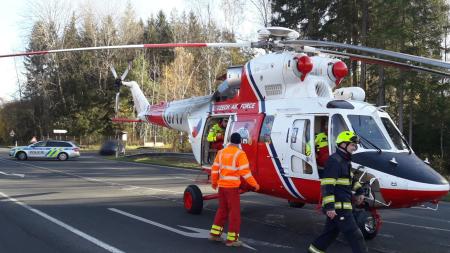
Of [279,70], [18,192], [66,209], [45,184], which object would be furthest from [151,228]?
[45,184]

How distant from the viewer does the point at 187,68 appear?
179 feet

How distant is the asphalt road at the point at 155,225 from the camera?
7.70 metres

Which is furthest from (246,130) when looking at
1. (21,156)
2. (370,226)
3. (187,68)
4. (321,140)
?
(187,68)

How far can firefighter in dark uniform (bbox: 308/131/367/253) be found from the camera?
19.4 ft

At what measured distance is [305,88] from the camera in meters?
9.16

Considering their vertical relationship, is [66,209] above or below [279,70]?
below

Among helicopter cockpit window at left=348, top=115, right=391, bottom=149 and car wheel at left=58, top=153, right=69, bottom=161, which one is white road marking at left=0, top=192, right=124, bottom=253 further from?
car wheel at left=58, top=153, right=69, bottom=161

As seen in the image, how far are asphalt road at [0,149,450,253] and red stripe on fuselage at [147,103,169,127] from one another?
2.22m

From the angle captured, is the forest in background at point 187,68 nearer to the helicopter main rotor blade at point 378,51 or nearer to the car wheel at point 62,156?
the car wheel at point 62,156

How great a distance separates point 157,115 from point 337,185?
30.9ft

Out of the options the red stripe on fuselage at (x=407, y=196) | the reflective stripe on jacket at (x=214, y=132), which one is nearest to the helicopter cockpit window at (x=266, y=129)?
the reflective stripe on jacket at (x=214, y=132)

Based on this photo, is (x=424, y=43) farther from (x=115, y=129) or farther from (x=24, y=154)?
(x=115, y=129)

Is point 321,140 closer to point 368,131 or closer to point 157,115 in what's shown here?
point 368,131

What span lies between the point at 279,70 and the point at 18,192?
9498 mm
